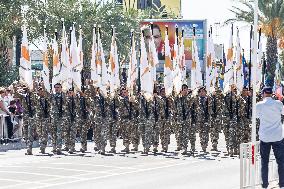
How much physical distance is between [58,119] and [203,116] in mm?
3855

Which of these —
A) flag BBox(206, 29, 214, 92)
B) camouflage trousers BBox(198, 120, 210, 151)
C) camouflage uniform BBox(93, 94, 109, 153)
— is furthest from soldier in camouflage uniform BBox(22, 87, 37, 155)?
flag BBox(206, 29, 214, 92)

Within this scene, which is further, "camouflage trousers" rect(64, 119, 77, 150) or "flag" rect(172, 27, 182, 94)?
"flag" rect(172, 27, 182, 94)

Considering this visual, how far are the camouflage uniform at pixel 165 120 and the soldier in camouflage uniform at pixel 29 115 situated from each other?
343 centimetres

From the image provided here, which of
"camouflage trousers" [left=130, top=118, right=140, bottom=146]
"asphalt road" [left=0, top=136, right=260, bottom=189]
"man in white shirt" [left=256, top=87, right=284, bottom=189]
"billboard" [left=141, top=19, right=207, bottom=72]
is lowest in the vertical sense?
"asphalt road" [left=0, top=136, right=260, bottom=189]

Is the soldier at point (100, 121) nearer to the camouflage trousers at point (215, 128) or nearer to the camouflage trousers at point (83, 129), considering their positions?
the camouflage trousers at point (83, 129)

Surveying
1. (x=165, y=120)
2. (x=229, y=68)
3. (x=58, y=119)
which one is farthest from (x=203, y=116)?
(x=58, y=119)

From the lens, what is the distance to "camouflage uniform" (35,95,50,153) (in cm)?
2306

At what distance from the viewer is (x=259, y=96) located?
78.2ft

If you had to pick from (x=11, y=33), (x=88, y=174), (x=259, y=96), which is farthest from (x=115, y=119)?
(x=11, y=33)

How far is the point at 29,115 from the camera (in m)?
23.0

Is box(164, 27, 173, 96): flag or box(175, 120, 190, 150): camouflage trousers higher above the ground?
box(164, 27, 173, 96): flag

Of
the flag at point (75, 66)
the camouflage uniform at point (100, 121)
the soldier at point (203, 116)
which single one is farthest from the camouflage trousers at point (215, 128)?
the flag at point (75, 66)

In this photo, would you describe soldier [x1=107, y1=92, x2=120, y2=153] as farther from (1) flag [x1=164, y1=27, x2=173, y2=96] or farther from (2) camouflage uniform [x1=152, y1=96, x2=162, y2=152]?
(1) flag [x1=164, y1=27, x2=173, y2=96]

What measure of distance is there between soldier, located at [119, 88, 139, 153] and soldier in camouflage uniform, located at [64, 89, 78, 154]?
1248 millimetres
